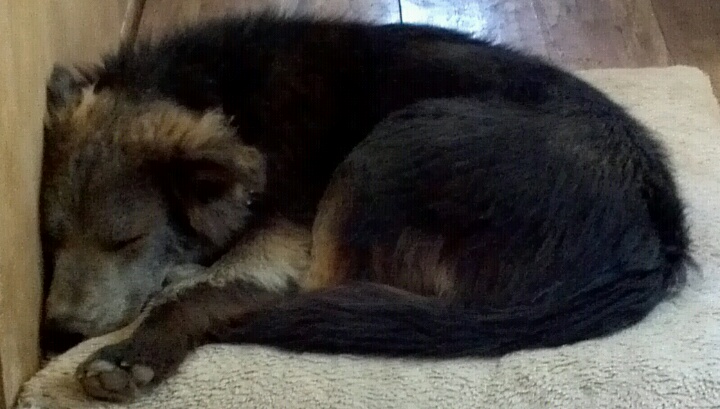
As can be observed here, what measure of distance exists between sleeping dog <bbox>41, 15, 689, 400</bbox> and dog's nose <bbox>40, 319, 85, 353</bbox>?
11 mm

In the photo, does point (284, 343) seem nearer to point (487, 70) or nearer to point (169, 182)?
point (169, 182)

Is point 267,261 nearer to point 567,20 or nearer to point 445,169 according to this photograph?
point 445,169

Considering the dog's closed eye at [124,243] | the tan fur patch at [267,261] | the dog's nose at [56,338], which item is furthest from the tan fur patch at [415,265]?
the dog's nose at [56,338]

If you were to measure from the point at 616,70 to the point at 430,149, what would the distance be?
46.7 inches

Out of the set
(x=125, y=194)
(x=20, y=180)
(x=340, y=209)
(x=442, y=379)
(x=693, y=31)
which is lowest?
(x=693, y=31)

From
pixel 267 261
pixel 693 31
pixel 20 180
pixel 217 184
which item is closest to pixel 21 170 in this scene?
pixel 20 180

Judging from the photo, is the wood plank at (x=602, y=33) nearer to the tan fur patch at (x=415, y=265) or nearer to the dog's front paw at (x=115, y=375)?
the tan fur patch at (x=415, y=265)

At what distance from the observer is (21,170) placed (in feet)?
5.00

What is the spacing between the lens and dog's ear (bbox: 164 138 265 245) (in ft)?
5.69

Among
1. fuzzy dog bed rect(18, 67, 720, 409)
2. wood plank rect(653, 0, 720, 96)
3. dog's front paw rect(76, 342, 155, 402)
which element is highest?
dog's front paw rect(76, 342, 155, 402)

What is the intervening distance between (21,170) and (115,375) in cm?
37

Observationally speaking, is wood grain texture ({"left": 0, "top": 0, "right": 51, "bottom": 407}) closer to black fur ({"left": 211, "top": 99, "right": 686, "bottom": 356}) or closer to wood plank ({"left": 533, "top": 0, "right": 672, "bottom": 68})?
black fur ({"left": 211, "top": 99, "right": 686, "bottom": 356})

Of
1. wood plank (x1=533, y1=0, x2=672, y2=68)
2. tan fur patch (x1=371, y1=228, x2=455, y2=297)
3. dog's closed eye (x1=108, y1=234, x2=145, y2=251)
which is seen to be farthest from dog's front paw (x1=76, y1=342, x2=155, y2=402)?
wood plank (x1=533, y1=0, x2=672, y2=68)

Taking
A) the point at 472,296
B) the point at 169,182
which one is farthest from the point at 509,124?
the point at 169,182
